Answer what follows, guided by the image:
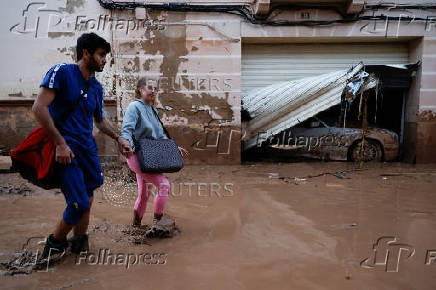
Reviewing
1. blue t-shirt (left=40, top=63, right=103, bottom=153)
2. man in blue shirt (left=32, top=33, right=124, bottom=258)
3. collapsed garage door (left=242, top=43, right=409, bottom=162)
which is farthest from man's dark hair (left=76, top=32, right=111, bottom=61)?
collapsed garage door (left=242, top=43, right=409, bottom=162)

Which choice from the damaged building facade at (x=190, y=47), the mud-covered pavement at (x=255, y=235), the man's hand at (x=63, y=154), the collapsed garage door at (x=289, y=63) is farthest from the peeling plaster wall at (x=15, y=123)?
the man's hand at (x=63, y=154)

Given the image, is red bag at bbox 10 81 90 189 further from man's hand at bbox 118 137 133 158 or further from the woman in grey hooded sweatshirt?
the woman in grey hooded sweatshirt

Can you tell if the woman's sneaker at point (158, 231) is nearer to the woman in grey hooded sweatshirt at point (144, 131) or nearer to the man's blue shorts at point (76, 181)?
the woman in grey hooded sweatshirt at point (144, 131)

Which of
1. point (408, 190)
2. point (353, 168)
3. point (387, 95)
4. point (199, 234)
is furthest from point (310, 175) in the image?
point (387, 95)

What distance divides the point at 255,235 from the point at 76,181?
5.87 ft

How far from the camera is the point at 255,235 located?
11.0 feet

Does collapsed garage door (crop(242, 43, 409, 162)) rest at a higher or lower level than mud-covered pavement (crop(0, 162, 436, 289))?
higher

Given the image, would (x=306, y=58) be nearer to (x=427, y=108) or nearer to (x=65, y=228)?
(x=427, y=108)

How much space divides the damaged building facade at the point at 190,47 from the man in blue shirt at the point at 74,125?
5.09 metres

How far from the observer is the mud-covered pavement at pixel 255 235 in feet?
7.99

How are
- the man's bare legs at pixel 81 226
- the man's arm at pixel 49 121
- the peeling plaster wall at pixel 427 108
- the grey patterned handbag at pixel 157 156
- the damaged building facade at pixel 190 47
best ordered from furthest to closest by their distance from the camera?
the peeling plaster wall at pixel 427 108, the damaged building facade at pixel 190 47, the grey patterned handbag at pixel 157 156, the man's bare legs at pixel 81 226, the man's arm at pixel 49 121

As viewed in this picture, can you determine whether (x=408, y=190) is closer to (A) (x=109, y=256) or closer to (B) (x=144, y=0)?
(A) (x=109, y=256)

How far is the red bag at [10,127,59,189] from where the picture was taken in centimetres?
246

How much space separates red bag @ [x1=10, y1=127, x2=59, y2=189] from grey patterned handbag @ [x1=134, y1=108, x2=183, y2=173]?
785 mm
